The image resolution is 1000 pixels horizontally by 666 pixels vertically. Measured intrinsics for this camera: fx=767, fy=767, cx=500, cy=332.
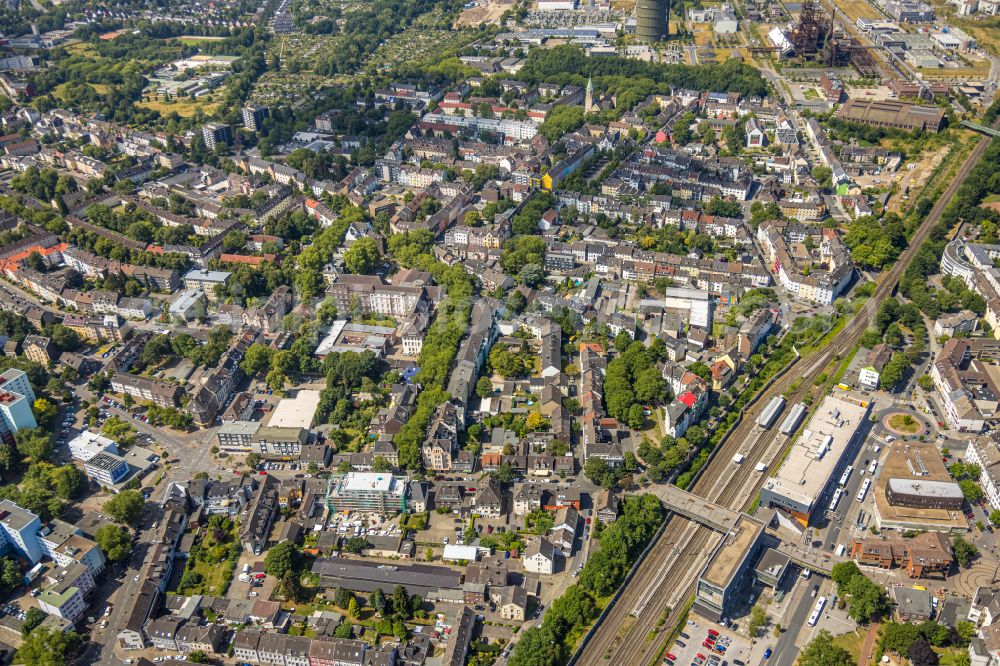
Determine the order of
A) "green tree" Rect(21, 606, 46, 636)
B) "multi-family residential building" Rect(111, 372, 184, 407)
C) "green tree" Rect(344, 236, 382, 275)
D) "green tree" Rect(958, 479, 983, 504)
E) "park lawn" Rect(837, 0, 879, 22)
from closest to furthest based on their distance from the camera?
"green tree" Rect(21, 606, 46, 636) → "green tree" Rect(958, 479, 983, 504) → "multi-family residential building" Rect(111, 372, 184, 407) → "green tree" Rect(344, 236, 382, 275) → "park lawn" Rect(837, 0, 879, 22)

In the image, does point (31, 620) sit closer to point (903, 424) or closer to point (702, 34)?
point (903, 424)

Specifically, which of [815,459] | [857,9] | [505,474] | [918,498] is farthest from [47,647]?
[857,9]

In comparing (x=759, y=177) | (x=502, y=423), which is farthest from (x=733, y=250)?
(x=502, y=423)

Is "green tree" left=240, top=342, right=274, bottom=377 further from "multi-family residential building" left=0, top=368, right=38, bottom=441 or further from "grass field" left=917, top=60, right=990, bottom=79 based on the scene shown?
"grass field" left=917, top=60, right=990, bottom=79

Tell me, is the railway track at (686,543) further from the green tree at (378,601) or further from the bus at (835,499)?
the green tree at (378,601)

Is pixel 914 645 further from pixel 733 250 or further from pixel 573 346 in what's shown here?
pixel 733 250

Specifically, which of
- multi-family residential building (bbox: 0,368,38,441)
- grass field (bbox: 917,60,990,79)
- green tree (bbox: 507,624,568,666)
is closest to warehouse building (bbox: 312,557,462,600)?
green tree (bbox: 507,624,568,666)
